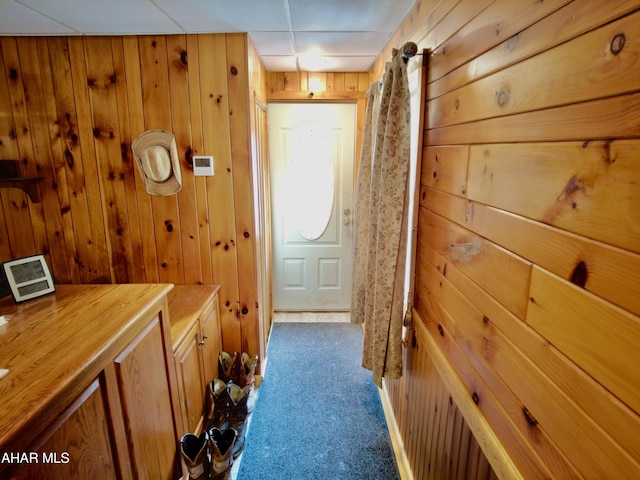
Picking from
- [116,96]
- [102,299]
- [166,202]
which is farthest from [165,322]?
[116,96]

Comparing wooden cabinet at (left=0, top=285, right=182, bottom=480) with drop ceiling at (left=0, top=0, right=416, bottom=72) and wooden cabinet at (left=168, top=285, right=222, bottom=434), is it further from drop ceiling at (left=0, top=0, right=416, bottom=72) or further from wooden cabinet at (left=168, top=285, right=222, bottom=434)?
drop ceiling at (left=0, top=0, right=416, bottom=72)

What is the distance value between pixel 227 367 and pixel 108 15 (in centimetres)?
201

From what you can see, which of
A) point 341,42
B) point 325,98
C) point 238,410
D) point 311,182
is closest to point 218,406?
point 238,410

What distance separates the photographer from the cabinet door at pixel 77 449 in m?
0.72

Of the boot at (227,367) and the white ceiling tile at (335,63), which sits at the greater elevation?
the white ceiling tile at (335,63)

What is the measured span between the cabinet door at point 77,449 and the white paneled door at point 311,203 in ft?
7.59

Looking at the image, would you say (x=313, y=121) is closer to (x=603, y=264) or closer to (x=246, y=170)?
(x=246, y=170)

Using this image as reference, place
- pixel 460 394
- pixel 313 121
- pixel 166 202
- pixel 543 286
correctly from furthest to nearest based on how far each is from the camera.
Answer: pixel 313 121 → pixel 166 202 → pixel 460 394 → pixel 543 286

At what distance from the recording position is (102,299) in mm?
1220

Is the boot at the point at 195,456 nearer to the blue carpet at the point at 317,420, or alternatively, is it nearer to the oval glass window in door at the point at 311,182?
the blue carpet at the point at 317,420

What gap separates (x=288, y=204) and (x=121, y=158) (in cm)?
144

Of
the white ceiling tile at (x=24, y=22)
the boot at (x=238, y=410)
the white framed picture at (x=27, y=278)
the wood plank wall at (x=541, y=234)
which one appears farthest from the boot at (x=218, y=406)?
the white ceiling tile at (x=24, y=22)

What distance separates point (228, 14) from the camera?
1.63m

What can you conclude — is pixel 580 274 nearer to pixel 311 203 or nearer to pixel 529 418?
pixel 529 418
